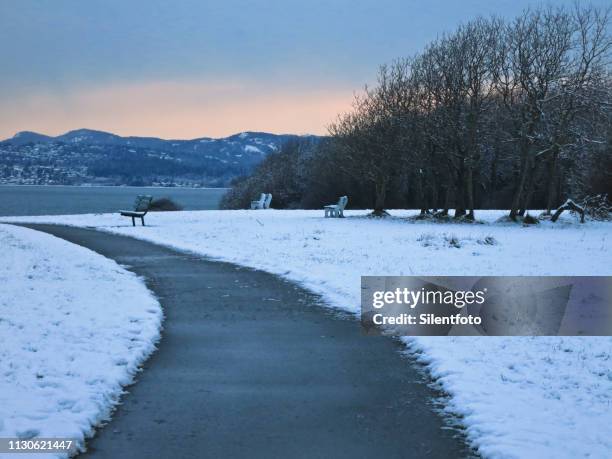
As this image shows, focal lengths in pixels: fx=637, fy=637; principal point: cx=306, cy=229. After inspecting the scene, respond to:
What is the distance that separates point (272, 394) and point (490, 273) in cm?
793

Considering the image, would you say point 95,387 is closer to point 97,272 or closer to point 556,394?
point 556,394

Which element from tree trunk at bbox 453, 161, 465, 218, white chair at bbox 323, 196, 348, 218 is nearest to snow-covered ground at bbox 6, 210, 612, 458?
tree trunk at bbox 453, 161, 465, 218

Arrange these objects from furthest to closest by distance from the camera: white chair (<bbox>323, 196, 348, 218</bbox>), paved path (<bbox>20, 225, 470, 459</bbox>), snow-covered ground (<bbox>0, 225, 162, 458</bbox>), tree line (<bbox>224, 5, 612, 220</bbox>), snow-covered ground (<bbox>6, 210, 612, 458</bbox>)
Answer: white chair (<bbox>323, 196, 348, 218</bbox>) → tree line (<bbox>224, 5, 612, 220</bbox>) → snow-covered ground (<bbox>0, 225, 162, 458</bbox>) → snow-covered ground (<bbox>6, 210, 612, 458</bbox>) → paved path (<bbox>20, 225, 470, 459</bbox>)

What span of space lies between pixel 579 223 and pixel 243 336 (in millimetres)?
25139

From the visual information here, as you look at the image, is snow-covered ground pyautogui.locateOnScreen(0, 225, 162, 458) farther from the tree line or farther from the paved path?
the tree line

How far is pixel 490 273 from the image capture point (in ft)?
41.9

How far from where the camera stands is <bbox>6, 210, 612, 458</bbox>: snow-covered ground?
5078 millimetres

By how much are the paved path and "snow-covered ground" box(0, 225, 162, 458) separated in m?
0.27

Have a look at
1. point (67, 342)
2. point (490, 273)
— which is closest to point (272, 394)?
point (67, 342)

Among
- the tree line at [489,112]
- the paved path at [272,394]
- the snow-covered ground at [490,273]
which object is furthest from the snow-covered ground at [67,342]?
the tree line at [489,112]

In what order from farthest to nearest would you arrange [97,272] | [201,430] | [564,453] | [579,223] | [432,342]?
[579,223]
[97,272]
[432,342]
[201,430]
[564,453]

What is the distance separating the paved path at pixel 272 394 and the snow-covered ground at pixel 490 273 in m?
0.46

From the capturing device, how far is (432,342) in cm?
793

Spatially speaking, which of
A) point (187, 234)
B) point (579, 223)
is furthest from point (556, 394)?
point (579, 223)
